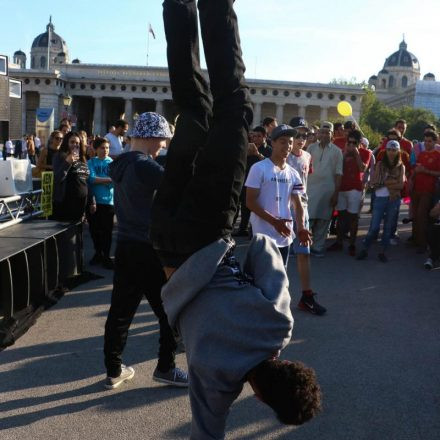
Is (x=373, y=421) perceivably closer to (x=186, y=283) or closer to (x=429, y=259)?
(x=186, y=283)

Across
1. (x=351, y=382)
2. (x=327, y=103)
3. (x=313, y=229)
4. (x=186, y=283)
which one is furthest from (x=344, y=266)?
(x=327, y=103)

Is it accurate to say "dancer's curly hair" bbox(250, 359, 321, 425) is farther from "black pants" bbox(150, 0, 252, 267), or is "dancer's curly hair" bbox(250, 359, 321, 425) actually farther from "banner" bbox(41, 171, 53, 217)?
"banner" bbox(41, 171, 53, 217)

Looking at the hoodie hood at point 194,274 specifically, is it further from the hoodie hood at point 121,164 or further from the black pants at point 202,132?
the hoodie hood at point 121,164

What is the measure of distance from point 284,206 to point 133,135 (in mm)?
1852

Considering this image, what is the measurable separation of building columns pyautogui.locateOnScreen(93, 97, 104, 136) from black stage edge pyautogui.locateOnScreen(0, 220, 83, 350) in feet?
266

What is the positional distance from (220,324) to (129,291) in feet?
7.78

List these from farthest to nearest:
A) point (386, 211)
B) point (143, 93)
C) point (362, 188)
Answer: point (143, 93) → point (362, 188) → point (386, 211)

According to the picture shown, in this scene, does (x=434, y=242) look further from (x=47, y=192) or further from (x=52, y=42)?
(x=52, y=42)

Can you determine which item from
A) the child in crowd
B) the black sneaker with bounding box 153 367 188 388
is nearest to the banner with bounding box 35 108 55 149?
the child in crowd

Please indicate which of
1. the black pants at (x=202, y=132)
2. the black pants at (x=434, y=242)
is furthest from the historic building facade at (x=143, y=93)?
the black pants at (x=202, y=132)

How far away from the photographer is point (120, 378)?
4254mm

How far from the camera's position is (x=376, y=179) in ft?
31.0

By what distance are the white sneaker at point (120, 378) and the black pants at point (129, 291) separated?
0.13 ft

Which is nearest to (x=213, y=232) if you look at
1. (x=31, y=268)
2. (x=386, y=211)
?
(x=31, y=268)
